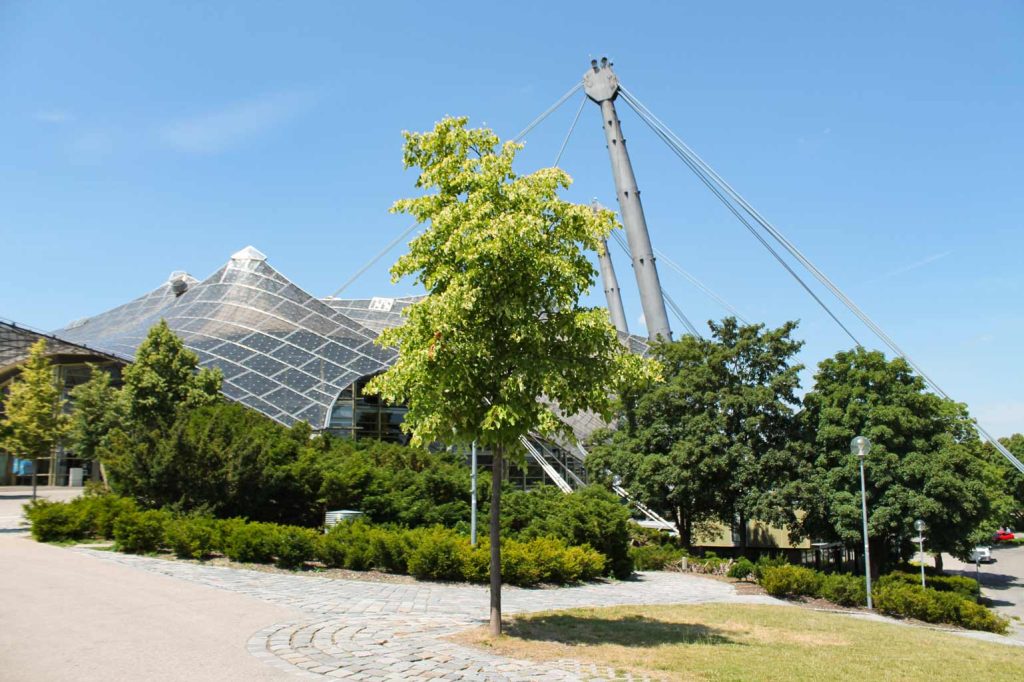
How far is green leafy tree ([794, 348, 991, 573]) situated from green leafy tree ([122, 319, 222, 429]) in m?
23.8

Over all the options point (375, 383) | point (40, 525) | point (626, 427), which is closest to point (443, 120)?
point (375, 383)

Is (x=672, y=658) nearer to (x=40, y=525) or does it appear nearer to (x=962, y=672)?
(x=962, y=672)

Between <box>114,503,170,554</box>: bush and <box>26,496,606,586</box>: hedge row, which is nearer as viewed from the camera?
<box>26,496,606,586</box>: hedge row

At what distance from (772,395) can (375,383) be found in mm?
21782

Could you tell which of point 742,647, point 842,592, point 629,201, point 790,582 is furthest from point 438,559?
point 629,201

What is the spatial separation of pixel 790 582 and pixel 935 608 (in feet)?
12.1

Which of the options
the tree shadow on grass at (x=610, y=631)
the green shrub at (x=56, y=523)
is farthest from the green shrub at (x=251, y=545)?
the tree shadow on grass at (x=610, y=631)

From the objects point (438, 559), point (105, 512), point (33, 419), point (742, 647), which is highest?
point (33, 419)

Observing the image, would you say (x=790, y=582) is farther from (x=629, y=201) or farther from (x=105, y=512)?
(x=629, y=201)

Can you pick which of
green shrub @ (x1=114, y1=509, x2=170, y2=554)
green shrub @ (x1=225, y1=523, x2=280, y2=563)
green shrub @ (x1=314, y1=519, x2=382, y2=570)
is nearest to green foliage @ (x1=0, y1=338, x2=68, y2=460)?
green shrub @ (x1=114, y1=509, x2=170, y2=554)

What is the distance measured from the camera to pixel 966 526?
30078mm

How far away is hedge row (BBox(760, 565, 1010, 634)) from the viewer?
21.1 m

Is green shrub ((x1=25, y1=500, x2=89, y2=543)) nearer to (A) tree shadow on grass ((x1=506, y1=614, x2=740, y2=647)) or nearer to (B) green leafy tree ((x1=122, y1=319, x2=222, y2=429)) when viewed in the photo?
(B) green leafy tree ((x1=122, y1=319, x2=222, y2=429))

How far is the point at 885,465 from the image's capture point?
96.6ft
